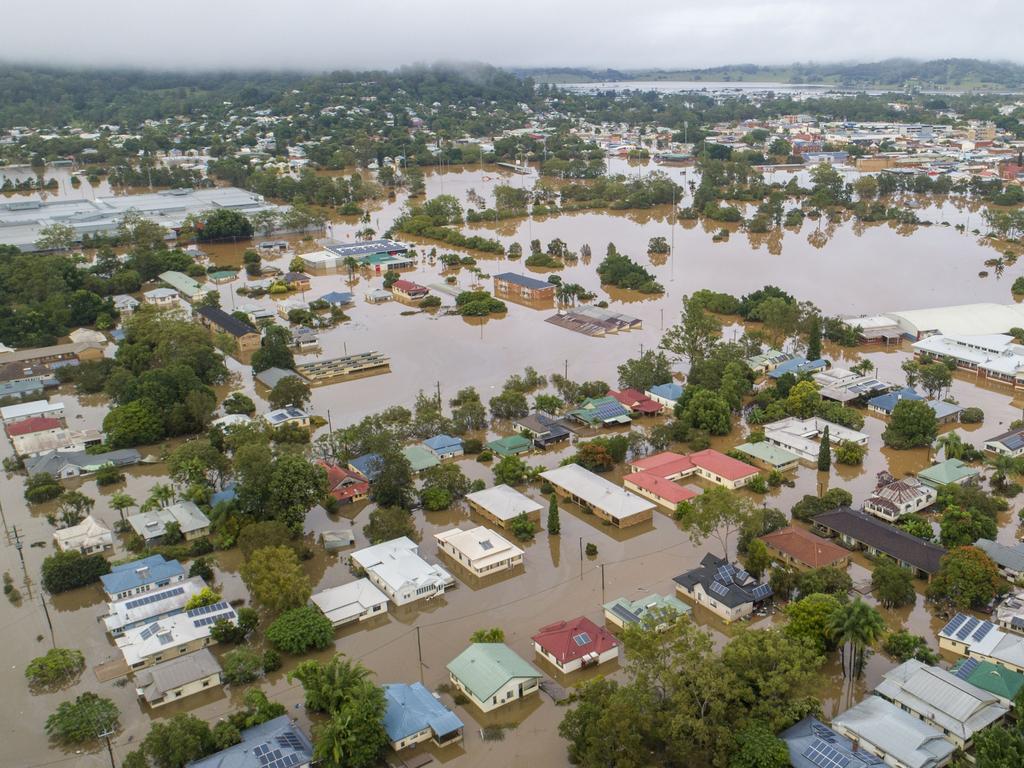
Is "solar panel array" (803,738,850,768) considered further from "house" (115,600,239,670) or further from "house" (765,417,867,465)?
"house" (765,417,867,465)

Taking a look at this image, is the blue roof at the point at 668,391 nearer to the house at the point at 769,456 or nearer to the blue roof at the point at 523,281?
the house at the point at 769,456

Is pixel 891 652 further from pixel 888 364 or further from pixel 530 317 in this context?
pixel 530 317

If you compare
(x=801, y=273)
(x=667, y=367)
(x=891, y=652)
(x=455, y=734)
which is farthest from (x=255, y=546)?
(x=801, y=273)

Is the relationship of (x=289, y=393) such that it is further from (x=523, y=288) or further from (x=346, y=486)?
(x=523, y=288)

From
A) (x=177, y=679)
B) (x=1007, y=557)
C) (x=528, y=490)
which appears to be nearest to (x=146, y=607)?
(x=177, y=679)

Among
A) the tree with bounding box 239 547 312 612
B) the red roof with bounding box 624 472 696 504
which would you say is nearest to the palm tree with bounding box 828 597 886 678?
the red roof with bounding box 624 472 696 504
